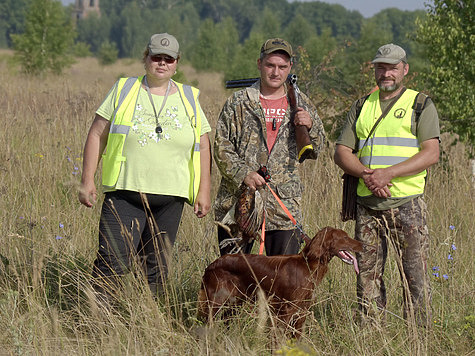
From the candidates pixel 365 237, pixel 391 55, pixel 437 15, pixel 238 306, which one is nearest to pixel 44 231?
pixel 238 306

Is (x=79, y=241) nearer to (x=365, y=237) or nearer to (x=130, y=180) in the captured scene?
(x=130, y=180)

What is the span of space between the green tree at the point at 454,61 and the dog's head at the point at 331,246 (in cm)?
411

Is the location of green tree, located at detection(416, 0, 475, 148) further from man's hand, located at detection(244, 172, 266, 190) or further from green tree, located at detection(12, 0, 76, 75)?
green tree, located at detection(12, 0, 76, 75)

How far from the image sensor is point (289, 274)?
3.46 m

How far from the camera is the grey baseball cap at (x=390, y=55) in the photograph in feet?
12.4

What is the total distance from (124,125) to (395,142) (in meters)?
1.65

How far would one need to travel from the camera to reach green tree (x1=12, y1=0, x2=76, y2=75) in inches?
959

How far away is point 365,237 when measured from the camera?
399cm

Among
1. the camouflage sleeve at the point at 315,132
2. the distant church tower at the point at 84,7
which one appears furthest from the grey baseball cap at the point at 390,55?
the distant church tower at the point at 84,7

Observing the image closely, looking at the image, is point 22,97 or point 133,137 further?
point 22,97

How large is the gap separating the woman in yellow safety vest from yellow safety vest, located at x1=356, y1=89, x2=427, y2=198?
1.04m

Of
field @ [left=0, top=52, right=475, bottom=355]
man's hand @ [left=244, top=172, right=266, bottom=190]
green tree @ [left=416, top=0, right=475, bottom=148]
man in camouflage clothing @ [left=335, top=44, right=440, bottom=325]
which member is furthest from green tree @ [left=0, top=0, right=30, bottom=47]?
man in camouflage clothing @ [left=335, top=44, right=440, bottom=325]

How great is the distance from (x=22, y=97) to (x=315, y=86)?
18.2ft

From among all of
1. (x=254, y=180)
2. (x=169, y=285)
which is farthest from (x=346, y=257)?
(x=169, y=285)
